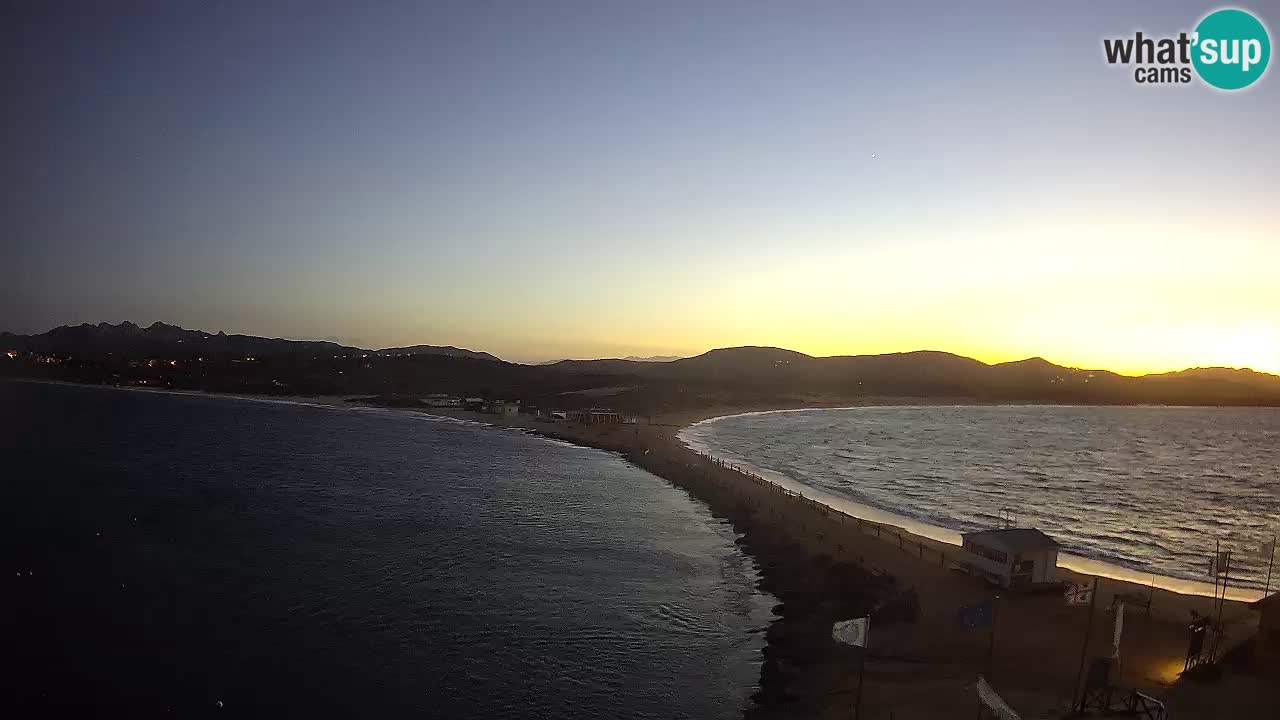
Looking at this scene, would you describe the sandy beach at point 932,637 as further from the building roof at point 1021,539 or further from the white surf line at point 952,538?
the white surf line at point 952,538

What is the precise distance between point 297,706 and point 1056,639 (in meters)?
21.2

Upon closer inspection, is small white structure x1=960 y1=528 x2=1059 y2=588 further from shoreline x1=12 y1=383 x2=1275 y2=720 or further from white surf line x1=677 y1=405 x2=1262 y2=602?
white surf line x1=677 y1=405 x2=1262 y2=602

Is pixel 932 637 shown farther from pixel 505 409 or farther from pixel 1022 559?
pixel 505 409

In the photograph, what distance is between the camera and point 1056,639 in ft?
65.7

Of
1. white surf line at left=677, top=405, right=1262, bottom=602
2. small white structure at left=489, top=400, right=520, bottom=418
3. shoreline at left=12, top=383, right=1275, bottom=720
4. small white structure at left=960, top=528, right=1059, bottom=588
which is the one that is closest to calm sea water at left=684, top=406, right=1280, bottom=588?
white surf line at left=677, top=405, right=1262, bottom=602

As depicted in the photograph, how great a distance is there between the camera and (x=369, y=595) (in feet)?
86.2

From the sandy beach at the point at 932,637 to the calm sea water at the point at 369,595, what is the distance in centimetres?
164

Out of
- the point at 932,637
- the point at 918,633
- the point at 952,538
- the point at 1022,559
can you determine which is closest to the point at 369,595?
the point at 918,633

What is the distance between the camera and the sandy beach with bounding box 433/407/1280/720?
641 inches

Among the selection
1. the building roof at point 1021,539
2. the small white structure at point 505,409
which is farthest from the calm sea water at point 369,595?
the small white structure at point 505,409

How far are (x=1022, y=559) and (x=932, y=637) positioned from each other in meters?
5.78

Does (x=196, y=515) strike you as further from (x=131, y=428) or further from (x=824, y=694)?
(x=131, y=428)

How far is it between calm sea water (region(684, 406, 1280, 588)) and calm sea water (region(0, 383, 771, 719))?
19210 millimetres

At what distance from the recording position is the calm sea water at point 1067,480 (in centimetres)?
3962
